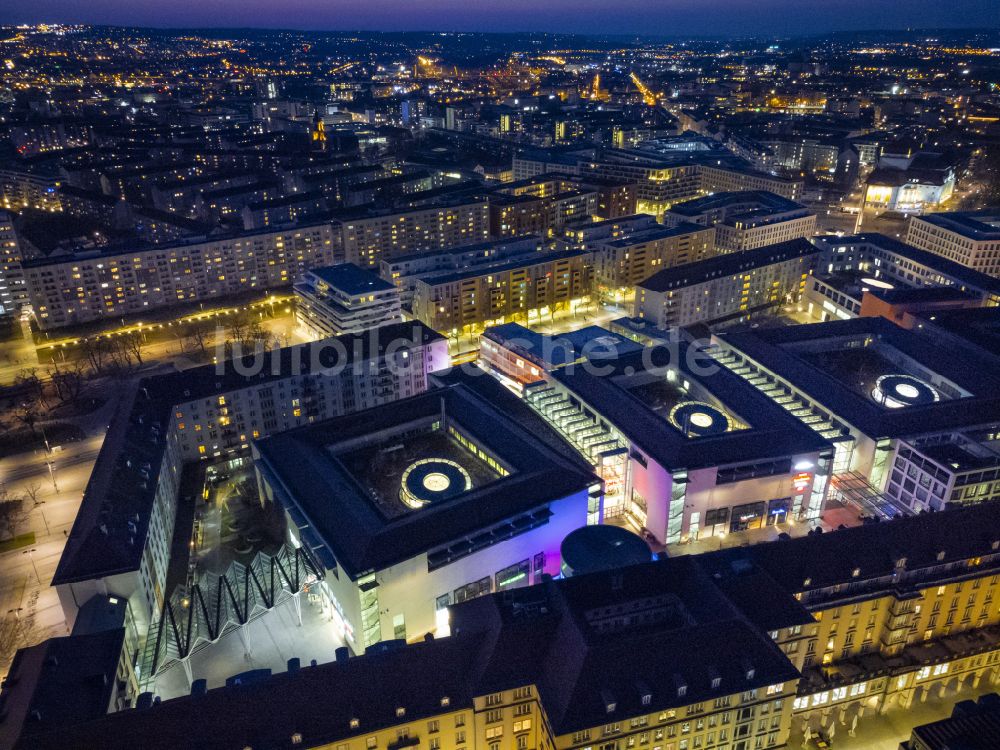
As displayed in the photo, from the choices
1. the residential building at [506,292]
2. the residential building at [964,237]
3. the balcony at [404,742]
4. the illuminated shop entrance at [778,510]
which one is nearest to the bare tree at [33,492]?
the balcony at [404,742]

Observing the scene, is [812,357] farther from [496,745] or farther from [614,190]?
[614,190]

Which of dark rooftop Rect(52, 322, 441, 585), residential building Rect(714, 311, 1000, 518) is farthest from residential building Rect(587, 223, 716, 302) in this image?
dark rooftop Rect(52, 322, 441, 585)

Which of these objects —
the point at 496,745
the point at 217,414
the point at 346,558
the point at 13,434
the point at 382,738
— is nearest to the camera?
the point at 382,738

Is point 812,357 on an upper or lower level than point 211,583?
upper

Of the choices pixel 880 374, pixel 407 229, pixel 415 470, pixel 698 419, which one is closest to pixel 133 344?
pixel 407 229

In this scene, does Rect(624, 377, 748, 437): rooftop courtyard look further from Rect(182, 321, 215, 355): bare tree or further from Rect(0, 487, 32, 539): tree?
Rect(182, 321, 215, 355): bare tree

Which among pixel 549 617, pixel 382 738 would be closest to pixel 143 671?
pixel 382 738

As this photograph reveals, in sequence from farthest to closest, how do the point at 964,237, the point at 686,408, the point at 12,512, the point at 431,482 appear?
1. the point at 964,237
2. the point at 686,408
3. the point at 12,512
4. the point at 431,482

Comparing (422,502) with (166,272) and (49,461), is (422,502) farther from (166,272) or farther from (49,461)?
(166,272)
